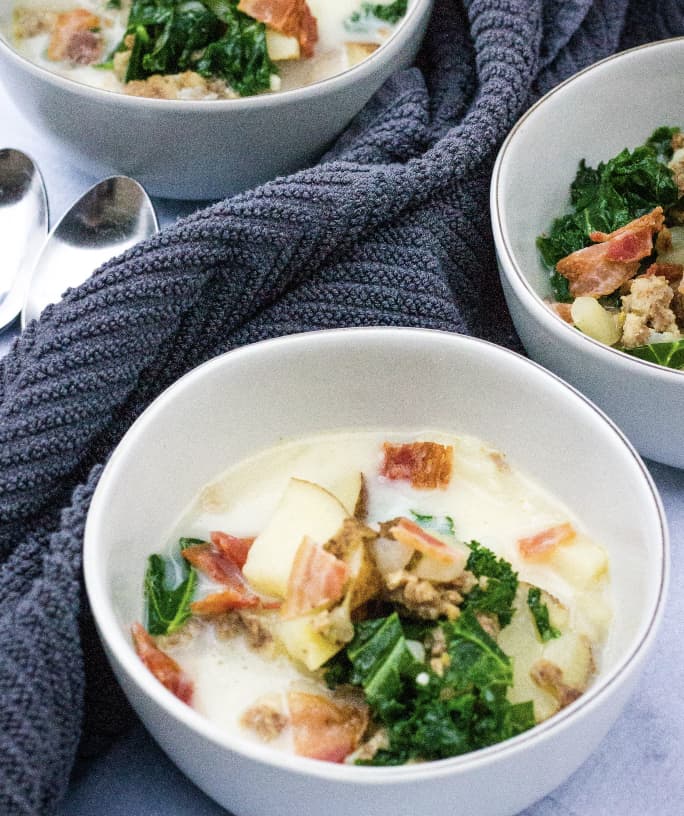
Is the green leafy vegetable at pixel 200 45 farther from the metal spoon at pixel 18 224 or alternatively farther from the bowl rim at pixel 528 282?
the bowl rim at pixel 528 282

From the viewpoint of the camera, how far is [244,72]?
2.04m

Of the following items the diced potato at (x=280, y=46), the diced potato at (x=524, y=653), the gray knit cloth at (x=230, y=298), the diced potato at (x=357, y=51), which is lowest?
the diced potato at (x=524, y=653)

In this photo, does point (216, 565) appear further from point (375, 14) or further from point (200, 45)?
point (375, 14)

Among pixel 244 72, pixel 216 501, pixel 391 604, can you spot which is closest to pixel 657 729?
pixel 391 604

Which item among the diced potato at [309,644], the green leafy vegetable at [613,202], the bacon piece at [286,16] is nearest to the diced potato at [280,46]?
the bacon piece at [286,16]

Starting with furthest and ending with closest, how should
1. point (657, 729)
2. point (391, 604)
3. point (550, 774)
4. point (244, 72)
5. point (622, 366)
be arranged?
point (244, 72), point (622, 366), point (657, 729), point (391, 604), point (550, 774)


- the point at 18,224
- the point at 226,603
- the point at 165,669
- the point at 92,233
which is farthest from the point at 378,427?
the point at 18,224

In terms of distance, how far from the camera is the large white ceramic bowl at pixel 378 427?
117cm

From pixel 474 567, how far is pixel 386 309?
486 millimetres

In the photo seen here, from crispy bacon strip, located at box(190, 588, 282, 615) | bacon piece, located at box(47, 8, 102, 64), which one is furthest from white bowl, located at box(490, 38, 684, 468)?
bacon piece, located at box(47, 8, 102, 64)

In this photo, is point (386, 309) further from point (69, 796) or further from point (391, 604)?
point (69, 796)

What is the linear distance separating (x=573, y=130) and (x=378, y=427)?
70 cm

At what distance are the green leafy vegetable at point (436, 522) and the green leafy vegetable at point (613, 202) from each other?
20.5 inches

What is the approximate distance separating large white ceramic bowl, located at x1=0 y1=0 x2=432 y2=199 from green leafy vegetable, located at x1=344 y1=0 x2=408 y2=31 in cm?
14
